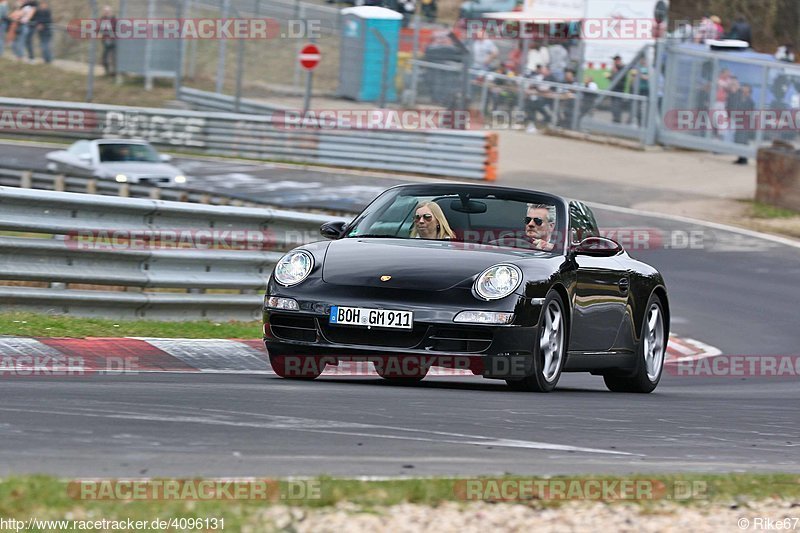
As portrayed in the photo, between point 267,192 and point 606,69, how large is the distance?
35.3 feet

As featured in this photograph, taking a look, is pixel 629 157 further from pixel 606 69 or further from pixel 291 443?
pixel 291 443

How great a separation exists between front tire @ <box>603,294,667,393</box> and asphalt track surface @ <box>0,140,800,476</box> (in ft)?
0.88

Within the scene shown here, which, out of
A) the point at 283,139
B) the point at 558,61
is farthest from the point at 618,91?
the point at 283,139

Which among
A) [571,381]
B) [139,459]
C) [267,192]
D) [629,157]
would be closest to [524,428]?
[139,459]

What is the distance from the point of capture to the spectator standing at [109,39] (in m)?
37.3

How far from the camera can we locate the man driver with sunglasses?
9258 mm

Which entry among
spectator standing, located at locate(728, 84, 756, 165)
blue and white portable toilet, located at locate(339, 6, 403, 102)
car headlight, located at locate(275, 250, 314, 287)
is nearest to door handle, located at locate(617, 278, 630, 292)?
car headlight, located at locate(275, 250, 314, 287)

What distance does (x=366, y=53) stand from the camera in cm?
3466

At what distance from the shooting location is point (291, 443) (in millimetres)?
5926

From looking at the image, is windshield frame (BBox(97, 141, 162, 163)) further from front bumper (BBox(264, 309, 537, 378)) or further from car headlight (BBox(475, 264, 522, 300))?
car headlight (BBox(475, 264, 522, 300))

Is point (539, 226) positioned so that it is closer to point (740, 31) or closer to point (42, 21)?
point (740, 31)

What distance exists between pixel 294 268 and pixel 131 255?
3065 millimetres

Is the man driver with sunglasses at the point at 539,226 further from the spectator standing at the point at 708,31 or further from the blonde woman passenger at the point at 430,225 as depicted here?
the spectator standing at the point at 708,31

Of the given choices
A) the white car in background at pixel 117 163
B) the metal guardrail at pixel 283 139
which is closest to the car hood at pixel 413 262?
the white car in background at pixel 117 163
